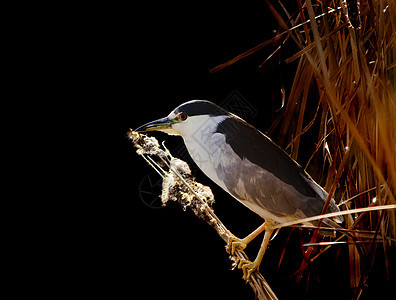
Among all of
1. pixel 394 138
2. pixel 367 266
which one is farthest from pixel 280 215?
pixel 394 138

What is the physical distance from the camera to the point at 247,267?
1383 mm

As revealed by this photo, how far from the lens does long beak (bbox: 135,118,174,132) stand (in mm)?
1437

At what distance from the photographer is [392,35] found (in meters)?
1.17

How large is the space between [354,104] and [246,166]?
1.18ft

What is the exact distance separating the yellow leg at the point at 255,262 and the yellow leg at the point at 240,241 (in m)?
0.06

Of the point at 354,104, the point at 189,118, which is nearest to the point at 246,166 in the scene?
the point at 189,118

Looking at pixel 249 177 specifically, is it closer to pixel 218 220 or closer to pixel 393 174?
pixel 218 220

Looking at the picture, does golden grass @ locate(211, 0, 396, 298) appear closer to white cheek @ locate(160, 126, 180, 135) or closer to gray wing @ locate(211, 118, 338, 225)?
gray wing @ locate(211, 118, 338, 225)

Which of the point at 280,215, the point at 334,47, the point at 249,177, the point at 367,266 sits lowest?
the point at 367,266

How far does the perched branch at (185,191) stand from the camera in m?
1.37

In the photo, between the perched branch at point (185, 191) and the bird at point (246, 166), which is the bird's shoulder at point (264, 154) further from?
the perched branch at point (185, 191)

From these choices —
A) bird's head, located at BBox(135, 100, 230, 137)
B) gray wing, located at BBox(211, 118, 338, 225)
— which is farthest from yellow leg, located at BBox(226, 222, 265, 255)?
bird's head, located at BBox(135, 100, 230, 137)

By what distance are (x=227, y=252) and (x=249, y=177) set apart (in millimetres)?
283

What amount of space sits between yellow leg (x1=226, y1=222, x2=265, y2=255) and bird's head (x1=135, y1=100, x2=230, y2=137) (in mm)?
373
